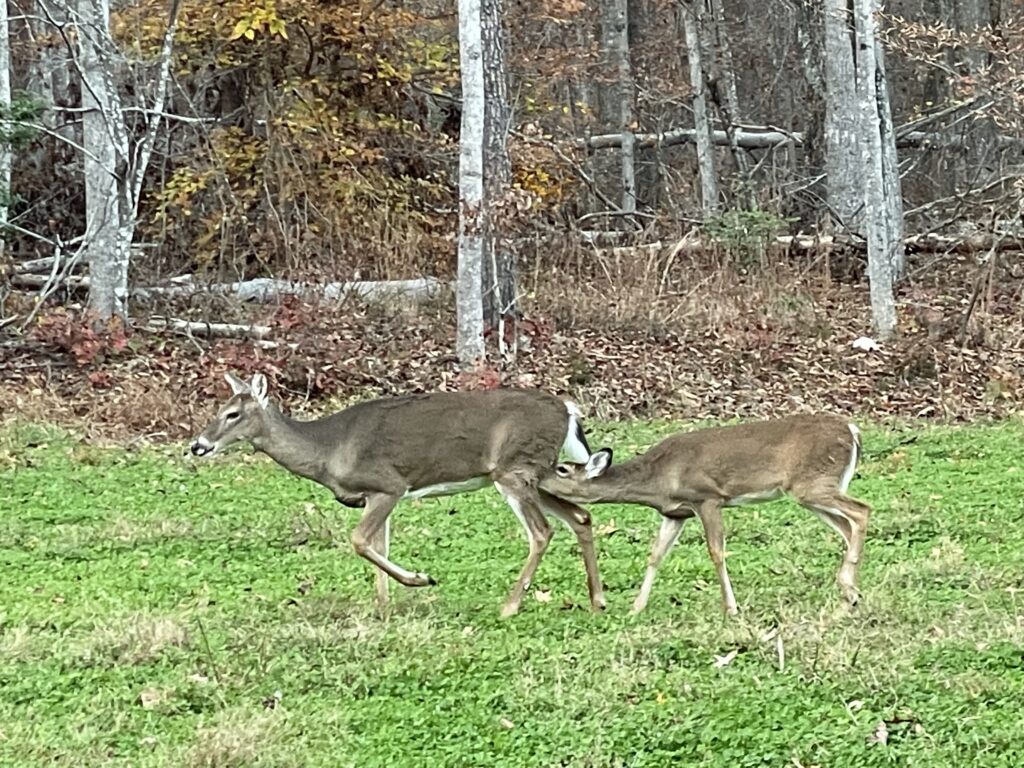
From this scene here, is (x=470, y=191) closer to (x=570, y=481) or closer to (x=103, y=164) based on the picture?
(x=103, y=164)

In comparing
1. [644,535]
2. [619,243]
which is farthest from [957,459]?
[619,243]

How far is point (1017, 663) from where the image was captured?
568 cm

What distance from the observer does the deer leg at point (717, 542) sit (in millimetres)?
6703

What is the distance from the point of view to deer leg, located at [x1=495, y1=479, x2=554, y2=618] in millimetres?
7086

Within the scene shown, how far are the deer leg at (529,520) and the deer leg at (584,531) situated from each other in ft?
0.21

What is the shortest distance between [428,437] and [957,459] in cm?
495

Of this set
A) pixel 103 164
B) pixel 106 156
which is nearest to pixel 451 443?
pixel 103 164

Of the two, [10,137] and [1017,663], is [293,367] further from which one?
[1017,663]

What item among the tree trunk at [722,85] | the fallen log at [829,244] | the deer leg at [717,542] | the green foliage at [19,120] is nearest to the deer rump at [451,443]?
the deer leg at [717,542]

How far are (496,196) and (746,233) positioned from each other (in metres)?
3.87

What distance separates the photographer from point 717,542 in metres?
6.84

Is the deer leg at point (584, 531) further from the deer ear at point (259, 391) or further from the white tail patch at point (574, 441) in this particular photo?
the deer ear at point (259, 391)

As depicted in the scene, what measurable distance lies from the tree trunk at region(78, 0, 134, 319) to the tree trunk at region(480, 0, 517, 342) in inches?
134

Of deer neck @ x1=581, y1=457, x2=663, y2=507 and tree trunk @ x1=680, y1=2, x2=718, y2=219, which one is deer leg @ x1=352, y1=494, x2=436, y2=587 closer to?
deer neck @ x1=581, y1=457, x2=663, y2=507
